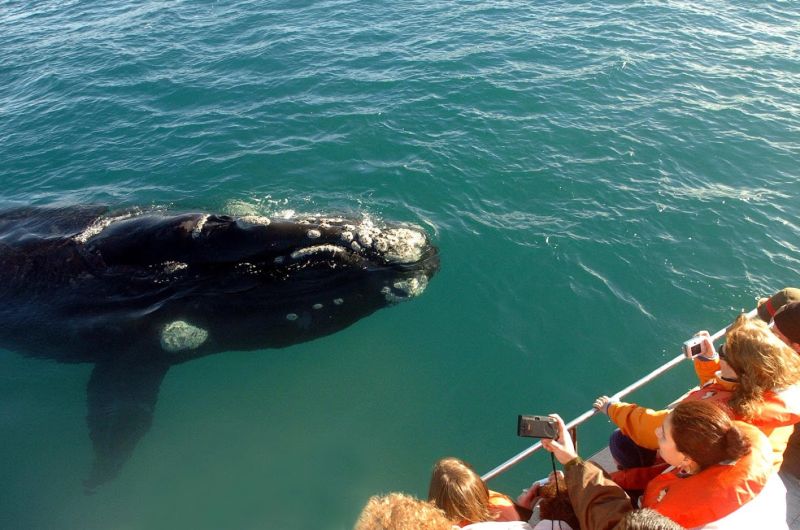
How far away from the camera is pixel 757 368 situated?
4.91m

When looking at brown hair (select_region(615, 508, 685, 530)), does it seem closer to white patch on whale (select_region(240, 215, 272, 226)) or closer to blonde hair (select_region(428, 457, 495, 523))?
blonde hair (select_region(428, 457, 495, 523))

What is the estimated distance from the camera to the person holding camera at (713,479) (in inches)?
163

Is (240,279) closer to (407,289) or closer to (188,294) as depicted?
(188,294)

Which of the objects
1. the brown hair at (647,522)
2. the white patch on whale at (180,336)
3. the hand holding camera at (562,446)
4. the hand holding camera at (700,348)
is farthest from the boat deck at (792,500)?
the white patch on whale at (180,336)

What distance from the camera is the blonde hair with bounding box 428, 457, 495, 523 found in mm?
4672

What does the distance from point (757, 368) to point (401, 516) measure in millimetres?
3442

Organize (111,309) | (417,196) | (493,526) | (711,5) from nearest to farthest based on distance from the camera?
(493,526)
(111,309)
(417,196)
(711,5)

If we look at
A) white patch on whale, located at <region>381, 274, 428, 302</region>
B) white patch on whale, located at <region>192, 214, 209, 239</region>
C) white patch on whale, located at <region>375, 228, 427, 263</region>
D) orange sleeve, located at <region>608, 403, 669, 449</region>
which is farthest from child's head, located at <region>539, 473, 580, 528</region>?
white patch on whale, located at <region>192, 214, 209, 239</region>

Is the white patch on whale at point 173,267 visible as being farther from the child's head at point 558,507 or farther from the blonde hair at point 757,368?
the blonde hair at point 757,368

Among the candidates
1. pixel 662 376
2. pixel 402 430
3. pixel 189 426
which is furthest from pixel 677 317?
pixel 189 426

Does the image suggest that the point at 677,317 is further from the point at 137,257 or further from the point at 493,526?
the point at 137,257

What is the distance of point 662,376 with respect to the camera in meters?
9.33

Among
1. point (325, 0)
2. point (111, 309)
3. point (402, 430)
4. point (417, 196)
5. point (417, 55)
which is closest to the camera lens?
point (402, 430)

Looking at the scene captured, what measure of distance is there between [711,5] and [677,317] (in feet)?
62.5
